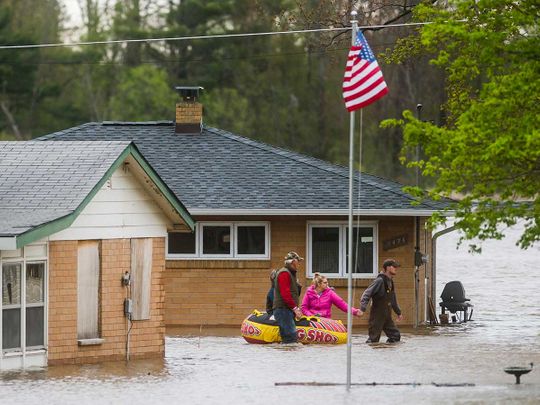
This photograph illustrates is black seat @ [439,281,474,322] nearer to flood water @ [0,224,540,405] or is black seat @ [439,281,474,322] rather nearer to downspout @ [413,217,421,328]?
flood water @ [0,224,540,405]

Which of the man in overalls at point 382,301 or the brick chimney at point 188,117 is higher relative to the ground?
the brick chimney at point 188,117

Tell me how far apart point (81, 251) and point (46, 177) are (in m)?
1.44

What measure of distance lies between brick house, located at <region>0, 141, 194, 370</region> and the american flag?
4514mm

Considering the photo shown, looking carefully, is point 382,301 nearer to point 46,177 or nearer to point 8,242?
point 46,177

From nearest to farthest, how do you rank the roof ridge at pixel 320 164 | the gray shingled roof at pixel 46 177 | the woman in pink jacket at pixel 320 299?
the gray shingled roof at pixel 46 177 → the woman in pink jacket at pixel 320 299 → the roof ridge at pixel 320 164

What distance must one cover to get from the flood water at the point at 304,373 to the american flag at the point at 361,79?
13.4 ft

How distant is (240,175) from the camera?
36500mm

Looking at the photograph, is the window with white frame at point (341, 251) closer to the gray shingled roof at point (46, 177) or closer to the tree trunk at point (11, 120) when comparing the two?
the gray shingled roof at point (46, 177)

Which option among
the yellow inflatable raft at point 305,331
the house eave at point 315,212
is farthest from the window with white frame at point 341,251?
the yellow inflatable raft at point 305,331

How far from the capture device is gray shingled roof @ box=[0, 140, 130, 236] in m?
25.0

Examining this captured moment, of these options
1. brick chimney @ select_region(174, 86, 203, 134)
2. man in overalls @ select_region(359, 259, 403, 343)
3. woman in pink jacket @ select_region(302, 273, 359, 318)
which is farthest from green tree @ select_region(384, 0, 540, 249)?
brick chimney @ select_region(174, 86, 203, 134)

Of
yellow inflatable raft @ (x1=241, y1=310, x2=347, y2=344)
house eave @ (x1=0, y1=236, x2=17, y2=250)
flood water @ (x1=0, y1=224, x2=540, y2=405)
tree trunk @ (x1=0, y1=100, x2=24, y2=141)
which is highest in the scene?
tree trunk @ (x1=0, y1=100, x2=24, y2=141)

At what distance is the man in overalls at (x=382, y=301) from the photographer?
1144 inches

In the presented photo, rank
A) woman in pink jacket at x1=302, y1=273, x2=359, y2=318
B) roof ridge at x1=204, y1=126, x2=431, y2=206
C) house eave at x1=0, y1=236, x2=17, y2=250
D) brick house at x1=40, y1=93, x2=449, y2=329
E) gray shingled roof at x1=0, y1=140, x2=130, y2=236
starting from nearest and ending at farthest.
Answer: house eave at x1=0, y1=236, x2=17, y2=250 → gray shingled roof at x1=0, y1=140, x2=130, y2=236 → woman in pink jacket at x1=302, y1=273, x2=359, y2=318 → brick house at x1=40, y1=93, x2=449, y2=329 → roof ridge at x1=204, y1=126, x2=431, y2=206
